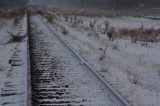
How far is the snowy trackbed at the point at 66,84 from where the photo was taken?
720 cm

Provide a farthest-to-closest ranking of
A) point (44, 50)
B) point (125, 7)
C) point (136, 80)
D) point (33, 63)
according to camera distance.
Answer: point (125, 7), point (44, 50), point (33, 63), point (136, 80)

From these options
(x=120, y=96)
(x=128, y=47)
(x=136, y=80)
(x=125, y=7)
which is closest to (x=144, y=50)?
(x=128, y=47)

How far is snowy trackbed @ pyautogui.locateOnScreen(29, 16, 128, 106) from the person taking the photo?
7199 millimetres

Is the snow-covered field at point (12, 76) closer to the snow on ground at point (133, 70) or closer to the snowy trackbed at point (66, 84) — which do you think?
the snowy trackbed at point (66, 84)

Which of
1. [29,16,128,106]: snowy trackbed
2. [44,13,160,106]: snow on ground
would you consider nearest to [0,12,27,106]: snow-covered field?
[29,16,128,106]: snowy trackbed

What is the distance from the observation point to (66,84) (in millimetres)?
8547

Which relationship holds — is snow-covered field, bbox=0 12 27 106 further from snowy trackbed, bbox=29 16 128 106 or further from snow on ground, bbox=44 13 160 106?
snow on ground, bbox=44 13 160 106

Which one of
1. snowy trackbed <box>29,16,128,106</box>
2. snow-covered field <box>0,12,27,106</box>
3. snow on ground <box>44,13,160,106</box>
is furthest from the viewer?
snow on ground <box>44,13,160,106</box>

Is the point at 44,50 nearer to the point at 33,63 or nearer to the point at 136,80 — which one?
the point at 33,63

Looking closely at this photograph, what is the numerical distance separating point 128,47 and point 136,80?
318 inches

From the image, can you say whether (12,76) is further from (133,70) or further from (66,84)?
(133,70)

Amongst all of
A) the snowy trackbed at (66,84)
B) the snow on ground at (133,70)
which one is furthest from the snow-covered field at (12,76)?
the snow on ground at (133,70)

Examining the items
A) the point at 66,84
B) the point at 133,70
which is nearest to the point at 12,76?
the point at 66,84

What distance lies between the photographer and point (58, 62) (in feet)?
38.0
